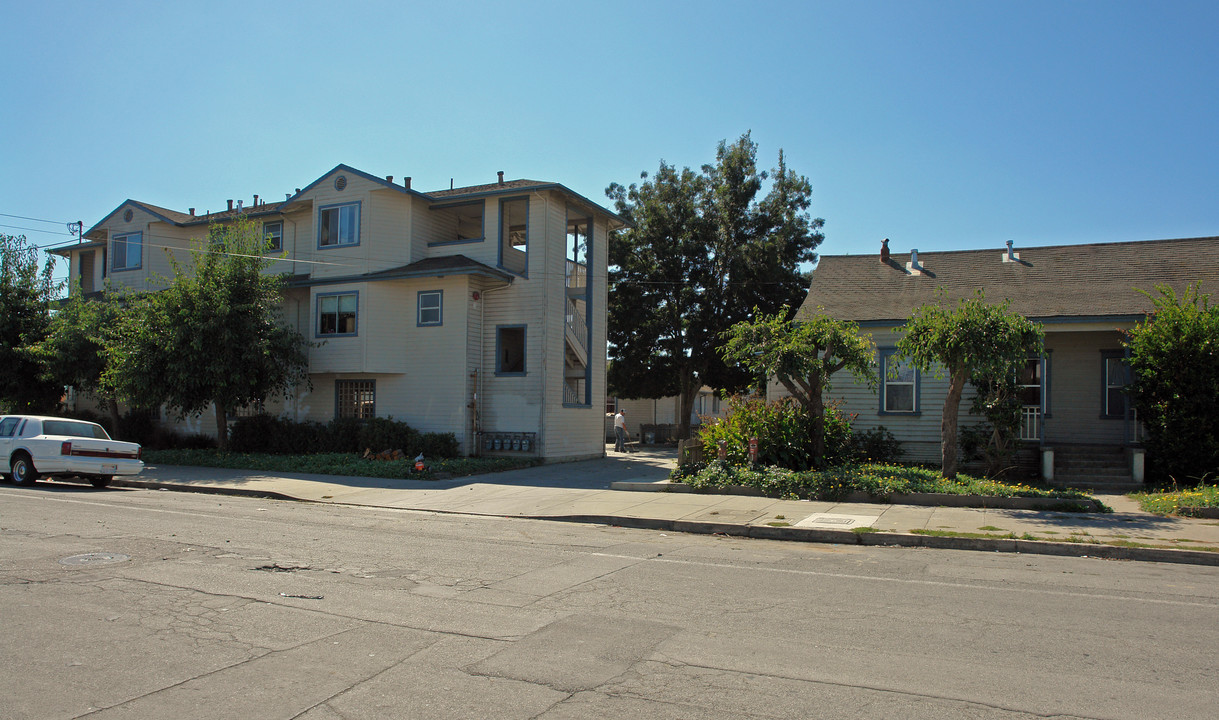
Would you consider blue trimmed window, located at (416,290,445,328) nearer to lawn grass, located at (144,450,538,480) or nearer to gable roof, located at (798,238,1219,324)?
lawn grass, located at (144,450,538,480)

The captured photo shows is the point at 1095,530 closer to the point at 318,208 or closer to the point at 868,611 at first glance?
the point at 868,611

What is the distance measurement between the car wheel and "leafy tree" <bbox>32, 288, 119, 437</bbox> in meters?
8.80

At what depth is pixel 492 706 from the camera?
472 cm

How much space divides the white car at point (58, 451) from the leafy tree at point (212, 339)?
16.3 feet

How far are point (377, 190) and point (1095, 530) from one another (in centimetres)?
2053

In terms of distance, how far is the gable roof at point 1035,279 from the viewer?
1912 cm

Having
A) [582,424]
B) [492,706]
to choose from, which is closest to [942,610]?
[492,706]

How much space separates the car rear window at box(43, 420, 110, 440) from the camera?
57.1ft

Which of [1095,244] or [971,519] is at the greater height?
[1095,244]

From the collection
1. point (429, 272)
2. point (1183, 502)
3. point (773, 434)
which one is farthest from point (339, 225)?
point (1183, 502)

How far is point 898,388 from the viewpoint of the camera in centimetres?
2023

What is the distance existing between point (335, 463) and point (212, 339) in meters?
5.50

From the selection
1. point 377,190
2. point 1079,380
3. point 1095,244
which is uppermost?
point 377,190

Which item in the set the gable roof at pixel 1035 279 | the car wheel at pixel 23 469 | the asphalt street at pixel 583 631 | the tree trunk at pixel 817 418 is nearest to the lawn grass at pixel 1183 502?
the asphalt street at pixel 583 631
